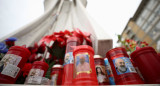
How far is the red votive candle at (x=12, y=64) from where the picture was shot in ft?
1.25

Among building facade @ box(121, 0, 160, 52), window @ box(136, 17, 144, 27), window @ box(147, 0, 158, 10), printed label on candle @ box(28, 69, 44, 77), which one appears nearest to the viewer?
printed label on candle @ box(28, 69, 44, 77)

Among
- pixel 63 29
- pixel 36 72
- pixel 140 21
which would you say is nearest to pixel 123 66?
pixel 36 72

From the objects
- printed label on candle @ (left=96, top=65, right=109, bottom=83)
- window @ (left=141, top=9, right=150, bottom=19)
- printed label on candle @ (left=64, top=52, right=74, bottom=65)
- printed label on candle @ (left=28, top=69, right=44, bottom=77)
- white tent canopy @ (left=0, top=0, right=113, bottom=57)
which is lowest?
printed label on candle @ (left=96, top=65, right=109, bottom=83)

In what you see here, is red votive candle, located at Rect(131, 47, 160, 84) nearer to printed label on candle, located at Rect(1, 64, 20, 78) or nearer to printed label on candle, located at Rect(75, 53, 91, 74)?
printed label on candle, located at Rect(75, 53, 91, 74)

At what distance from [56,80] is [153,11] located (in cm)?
687

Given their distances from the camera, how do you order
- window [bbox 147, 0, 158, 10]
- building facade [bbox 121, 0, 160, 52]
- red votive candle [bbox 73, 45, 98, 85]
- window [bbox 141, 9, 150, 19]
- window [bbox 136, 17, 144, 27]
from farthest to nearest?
window [bbox 136, 17, 144, 27] < window [bbox 141, 9, 150, 19] < window [bbox 147, 0, 158, 10] < building facade [bbox 121, 0, 160, 52] < red votive candle [bbox 73, 45, 98, 85]

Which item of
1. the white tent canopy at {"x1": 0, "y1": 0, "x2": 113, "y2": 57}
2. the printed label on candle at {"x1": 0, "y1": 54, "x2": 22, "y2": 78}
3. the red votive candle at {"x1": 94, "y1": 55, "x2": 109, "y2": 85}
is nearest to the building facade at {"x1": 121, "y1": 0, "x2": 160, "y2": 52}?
the white tent canopy at {"x1": 0, "y1": 0, "x2": 113, "y2": 57}

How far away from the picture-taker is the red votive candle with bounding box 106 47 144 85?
1.16 feet

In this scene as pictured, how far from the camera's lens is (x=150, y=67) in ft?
1.23

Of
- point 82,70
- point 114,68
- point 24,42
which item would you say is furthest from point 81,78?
point 24,42

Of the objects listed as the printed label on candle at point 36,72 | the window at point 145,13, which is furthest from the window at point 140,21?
the printed label on candle at point 36,72

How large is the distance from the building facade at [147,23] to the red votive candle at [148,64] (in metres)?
5.34

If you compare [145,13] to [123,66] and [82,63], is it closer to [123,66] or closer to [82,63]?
[123,66]

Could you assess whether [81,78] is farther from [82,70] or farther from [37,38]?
[37,38]
